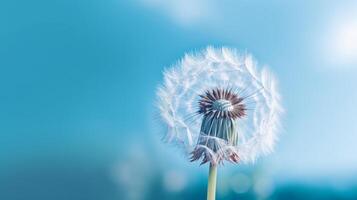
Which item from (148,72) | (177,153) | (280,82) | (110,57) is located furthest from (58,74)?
(280,82)

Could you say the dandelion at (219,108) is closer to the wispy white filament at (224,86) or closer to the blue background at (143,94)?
the wispy white filament at (224,86)

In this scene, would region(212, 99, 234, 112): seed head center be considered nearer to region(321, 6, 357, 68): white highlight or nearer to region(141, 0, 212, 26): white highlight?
region(141, 0, 212, 26): white highlight

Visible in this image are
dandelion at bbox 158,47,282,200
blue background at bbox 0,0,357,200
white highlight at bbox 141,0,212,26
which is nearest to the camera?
dandelion at bbox 158,47,282,200

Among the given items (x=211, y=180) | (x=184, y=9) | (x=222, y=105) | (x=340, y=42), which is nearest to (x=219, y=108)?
(x=222, y=105)

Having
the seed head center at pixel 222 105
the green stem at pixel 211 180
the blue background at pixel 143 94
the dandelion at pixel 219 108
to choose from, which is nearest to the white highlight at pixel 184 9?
the blue background at pixel 143 94

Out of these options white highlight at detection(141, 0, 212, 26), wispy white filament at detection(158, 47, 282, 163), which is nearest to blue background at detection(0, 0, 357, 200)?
white highlight at detection(141, 0, 212, 26)

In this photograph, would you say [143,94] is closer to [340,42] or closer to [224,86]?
[224,86]

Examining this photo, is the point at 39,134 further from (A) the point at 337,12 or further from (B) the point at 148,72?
(A) the point at 337,12
